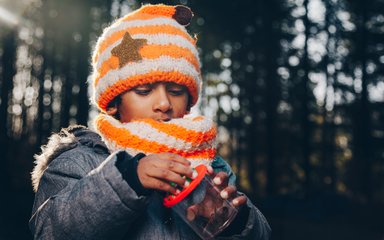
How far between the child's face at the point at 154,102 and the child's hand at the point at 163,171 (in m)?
0.59

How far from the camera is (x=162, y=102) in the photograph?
89.3 inches

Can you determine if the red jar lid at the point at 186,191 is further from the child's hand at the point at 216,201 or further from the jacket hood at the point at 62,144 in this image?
the jacket hood at the point at 62,144

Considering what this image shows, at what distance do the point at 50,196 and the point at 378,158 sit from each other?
2243 centimetres

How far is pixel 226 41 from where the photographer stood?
1997 cm

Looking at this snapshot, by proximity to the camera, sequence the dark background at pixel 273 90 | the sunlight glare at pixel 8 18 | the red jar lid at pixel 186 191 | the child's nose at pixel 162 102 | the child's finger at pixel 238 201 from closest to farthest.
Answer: the red jar lid at pixel 186 191
the child's finger at pixel 238 201
the child's nose at pixel 162 102
the dark background at pixel 273 90
the sunlight glare at pixel 8 18

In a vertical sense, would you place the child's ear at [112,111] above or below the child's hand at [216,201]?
above

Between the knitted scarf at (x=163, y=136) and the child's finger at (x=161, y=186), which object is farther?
the knitted scarf at (x=163, y=136)

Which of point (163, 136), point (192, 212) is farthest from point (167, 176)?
point (163, 136)

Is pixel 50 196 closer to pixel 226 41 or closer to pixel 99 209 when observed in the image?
pixel 99 209

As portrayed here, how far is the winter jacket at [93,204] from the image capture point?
1761 mm

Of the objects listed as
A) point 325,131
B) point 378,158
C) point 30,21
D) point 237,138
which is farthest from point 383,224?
point 30,21

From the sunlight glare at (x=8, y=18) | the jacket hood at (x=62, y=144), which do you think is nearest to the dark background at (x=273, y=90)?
the sunlight glare at (x=8, y=18)

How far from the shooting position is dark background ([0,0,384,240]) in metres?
14.4

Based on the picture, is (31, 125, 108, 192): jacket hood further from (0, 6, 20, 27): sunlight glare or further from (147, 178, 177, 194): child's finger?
(0, 6, 20, 27): sunlight glare
